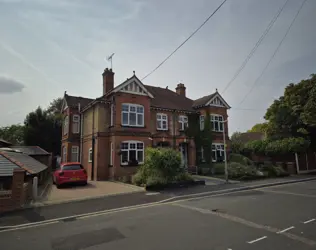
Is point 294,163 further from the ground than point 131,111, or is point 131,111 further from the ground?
point 131,111

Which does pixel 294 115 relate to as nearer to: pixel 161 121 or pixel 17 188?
pixel 161 121

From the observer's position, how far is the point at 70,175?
48.9 ft

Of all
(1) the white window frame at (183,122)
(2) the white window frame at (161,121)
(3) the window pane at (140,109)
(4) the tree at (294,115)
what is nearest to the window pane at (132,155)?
(3) the window pane at (140,109)

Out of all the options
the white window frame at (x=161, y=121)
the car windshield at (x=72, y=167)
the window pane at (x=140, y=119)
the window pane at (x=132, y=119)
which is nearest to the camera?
the car windshield at (x=72, y=167)

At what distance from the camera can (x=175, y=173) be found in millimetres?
14680

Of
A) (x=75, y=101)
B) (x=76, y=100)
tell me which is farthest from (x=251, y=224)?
(x=76, y=100)

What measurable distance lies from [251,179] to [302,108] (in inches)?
510

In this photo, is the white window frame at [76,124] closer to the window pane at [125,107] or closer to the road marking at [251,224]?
the window pane at [125,107]

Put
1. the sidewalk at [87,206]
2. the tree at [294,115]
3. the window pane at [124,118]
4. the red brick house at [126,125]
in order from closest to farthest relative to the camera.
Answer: the sidewalk at [87,206], the red brick house at [126,125], the window pane at [124,118], the tree at [294,115]

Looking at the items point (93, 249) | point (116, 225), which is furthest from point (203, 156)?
point (93, 249)

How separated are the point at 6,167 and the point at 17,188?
1.84 m

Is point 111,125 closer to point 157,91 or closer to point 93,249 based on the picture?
point 157,91

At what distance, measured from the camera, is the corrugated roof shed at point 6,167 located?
33.2ft

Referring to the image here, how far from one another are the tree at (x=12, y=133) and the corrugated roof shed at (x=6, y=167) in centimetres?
3684
